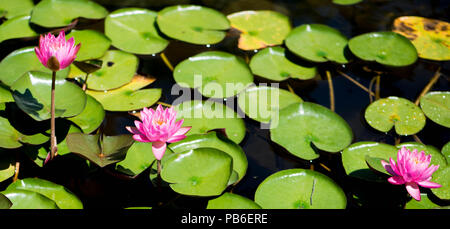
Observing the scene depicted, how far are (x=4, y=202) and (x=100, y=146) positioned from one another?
0.40 m

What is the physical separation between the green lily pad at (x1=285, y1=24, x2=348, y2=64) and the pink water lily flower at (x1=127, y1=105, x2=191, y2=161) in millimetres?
1185

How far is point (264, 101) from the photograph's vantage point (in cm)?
213

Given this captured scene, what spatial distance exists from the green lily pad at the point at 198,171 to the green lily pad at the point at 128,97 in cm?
55

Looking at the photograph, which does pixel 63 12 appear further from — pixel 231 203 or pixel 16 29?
pixel 231 203

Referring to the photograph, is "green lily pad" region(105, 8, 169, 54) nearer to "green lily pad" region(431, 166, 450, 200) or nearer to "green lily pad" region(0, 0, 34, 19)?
"green lily pad" region(0, 0, 34, 19)

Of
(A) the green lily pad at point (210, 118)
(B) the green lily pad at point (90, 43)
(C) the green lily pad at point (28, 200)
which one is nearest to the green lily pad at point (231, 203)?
(A) the green lily pad at point (210, 118)

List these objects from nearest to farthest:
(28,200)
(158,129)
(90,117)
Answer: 1. (158,129)
2. (28,200)
3. (90,117)

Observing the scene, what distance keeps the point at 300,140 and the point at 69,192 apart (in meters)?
1.06

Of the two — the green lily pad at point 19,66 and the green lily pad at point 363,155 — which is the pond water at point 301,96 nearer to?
the green lily pad at point 363,155

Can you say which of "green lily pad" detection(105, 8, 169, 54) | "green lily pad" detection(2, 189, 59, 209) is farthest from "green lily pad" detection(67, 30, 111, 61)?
"green lily pad" detection(2, 189, 59, 209)

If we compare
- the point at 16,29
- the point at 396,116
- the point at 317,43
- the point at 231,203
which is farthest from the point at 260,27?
the point at 16,29

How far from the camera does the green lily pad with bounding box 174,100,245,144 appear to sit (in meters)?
1.95

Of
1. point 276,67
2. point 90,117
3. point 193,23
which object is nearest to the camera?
point 90,117

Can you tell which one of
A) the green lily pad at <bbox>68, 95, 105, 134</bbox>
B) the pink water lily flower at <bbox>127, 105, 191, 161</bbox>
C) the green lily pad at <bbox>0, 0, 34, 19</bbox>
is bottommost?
the green lily pad at <bbox>68, 95, 105, 134</bbox>
